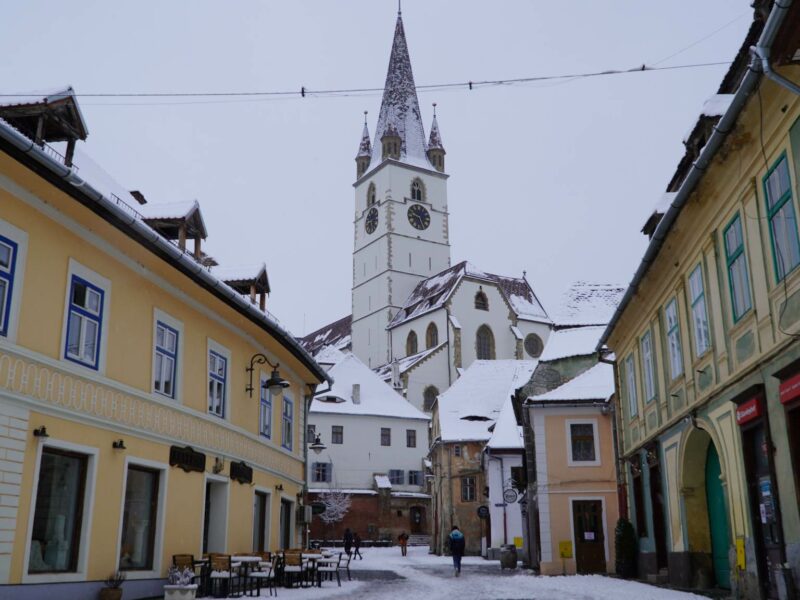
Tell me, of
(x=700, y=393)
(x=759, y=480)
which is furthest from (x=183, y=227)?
(x=759, y=480)

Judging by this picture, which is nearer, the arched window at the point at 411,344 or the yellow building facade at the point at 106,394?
the yellow building facade at the point at 106,394

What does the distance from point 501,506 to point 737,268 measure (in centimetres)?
2950

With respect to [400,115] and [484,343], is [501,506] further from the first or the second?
[400,115]

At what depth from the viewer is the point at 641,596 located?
51.1 ft

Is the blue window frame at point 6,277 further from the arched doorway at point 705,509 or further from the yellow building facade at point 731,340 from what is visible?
Answer: the arched doorway at point 705,509

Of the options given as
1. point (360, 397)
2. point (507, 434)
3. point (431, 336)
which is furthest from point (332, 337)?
point (507, 434)

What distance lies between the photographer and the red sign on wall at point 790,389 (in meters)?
10.7

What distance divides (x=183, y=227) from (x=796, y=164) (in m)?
11.4

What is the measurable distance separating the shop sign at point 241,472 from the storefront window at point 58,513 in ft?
19.2

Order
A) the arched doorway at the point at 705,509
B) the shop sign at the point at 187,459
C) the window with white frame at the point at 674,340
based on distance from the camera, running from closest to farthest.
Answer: the shop sign at the point at 187,459
the arched doorway at the point at 705,509
the window with white frame at the point at 674,340

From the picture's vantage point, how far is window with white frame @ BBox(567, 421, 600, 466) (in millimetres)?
27984

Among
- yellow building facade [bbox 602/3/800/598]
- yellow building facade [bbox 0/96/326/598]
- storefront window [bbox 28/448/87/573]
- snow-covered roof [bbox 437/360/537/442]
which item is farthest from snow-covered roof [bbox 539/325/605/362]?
storefront window [bbox 28/448/87/573]

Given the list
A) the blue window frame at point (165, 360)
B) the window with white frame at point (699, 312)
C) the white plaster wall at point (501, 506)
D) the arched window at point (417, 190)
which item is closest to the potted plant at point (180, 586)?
the blue window frame at point (165, 360)

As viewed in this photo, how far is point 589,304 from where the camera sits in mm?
35875
